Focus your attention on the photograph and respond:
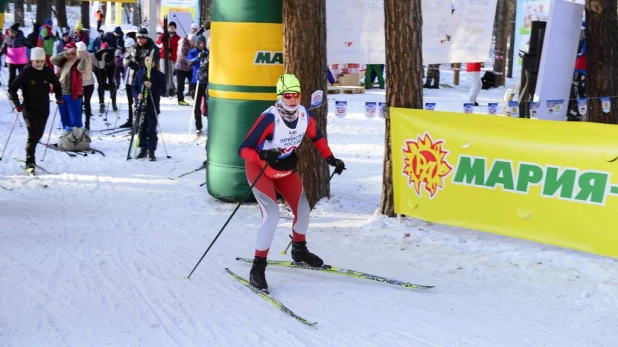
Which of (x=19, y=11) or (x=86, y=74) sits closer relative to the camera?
(x=86, y=74)

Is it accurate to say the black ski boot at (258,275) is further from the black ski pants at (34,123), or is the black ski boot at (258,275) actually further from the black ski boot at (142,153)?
the black ski boot at (142,153)

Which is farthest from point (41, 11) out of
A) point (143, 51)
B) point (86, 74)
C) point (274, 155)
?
point (274, 155)

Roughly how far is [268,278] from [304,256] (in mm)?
416

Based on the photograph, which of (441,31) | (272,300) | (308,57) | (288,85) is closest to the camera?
(272,300)

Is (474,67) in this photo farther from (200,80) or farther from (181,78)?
(200,80)

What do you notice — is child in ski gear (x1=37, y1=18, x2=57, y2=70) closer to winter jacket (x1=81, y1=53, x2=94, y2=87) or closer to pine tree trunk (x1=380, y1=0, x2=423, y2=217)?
winter jacket (x1=81, y1=53, x2=94, y2=87)

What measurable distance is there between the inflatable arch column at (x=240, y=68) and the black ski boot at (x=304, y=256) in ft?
9.73

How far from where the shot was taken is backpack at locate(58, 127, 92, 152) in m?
14.1

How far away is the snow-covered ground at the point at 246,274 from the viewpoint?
5.61 meters

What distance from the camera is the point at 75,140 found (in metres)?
14.1

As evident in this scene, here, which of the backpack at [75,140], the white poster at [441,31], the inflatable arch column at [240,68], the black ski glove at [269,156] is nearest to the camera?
the black ski glove at [269,156]

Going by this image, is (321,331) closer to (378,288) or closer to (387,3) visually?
(378,288)

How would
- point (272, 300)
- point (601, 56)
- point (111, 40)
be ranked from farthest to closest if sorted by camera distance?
point (111, 40) → point (601, 56) → point (272, 300)

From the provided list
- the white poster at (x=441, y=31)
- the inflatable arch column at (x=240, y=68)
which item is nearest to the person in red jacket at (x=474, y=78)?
the white poster at (x=441, y=31)
